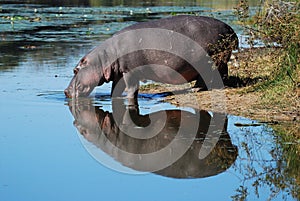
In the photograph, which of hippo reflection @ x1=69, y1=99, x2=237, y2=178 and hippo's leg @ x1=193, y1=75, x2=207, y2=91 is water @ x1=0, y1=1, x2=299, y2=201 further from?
hippo's leg @ x1=193, y1=75, x2=207, y2=91

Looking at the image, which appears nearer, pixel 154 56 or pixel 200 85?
pixel 154 56

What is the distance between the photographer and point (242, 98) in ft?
28.3

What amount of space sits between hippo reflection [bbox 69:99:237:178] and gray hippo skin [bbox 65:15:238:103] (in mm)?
514

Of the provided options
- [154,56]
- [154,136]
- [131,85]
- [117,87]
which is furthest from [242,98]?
[154,136]

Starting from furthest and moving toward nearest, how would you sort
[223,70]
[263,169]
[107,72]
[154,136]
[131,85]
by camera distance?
[223,70]
[107,72]
[131,85]
[154,136]
[263,169]

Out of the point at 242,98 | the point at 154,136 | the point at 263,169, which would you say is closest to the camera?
the point at 263,169

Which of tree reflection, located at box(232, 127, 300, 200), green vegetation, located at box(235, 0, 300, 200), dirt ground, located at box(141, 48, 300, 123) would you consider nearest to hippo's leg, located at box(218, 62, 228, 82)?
dirt ground, located at box(141, 48, 300, 123)

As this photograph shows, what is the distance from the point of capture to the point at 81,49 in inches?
603

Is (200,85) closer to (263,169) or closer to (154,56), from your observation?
(154,56)

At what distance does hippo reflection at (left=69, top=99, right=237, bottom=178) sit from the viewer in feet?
18.4

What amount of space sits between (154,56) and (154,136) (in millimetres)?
2560

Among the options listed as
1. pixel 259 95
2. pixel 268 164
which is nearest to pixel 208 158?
pixel 268 164

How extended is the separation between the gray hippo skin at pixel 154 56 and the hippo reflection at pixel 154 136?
51 cm

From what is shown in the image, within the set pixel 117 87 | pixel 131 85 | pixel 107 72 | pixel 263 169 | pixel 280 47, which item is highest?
pixel 280 47
